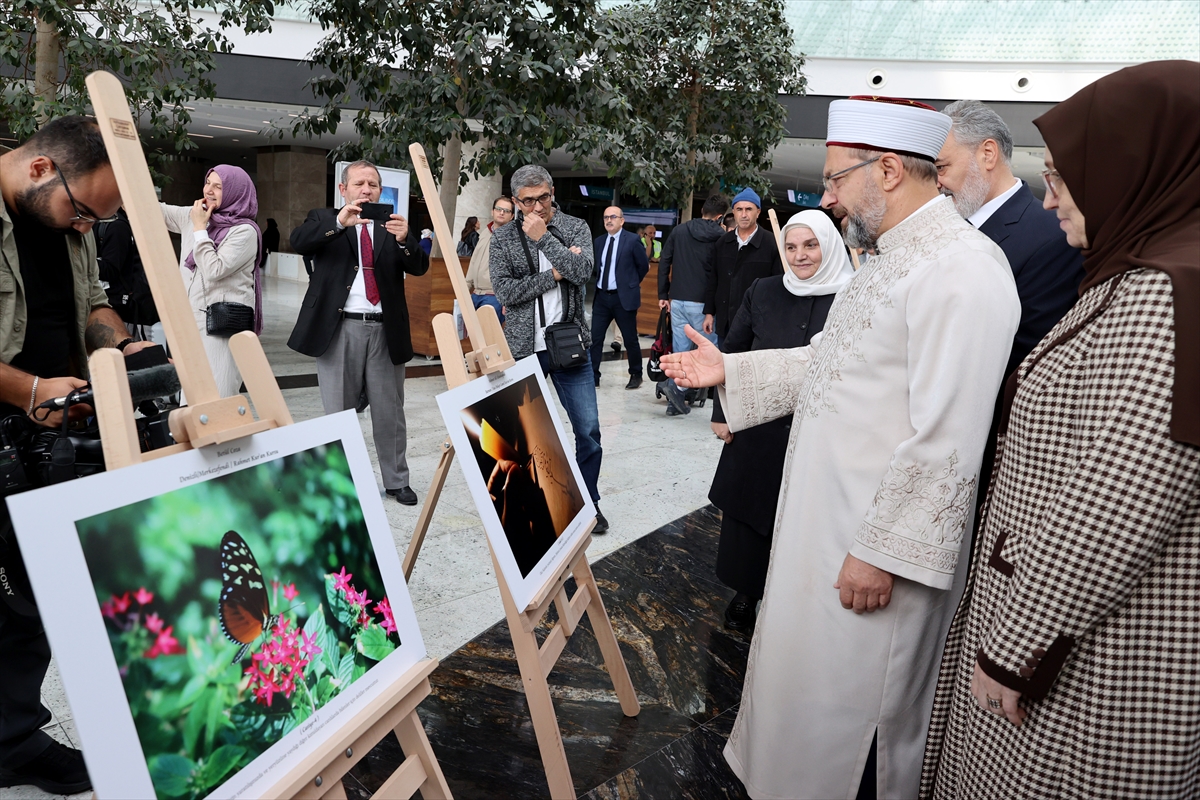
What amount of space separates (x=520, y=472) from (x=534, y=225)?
175 centimetres

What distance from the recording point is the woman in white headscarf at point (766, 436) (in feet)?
9.33

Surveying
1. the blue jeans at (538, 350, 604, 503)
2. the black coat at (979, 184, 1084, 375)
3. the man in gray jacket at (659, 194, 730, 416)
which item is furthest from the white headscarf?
the man in gray jacket at (659, 194, 730, 416)

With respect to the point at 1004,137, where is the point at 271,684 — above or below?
below

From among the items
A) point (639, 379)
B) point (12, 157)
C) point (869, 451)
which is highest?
point (12, 157)

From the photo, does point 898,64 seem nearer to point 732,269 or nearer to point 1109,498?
point 732,269

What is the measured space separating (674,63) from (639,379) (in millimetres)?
4309

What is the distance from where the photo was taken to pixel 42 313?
199 centimetres

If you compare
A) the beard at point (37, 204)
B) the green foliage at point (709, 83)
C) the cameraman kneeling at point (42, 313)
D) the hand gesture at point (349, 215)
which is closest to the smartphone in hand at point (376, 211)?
the hand gesture at point (349, 215)

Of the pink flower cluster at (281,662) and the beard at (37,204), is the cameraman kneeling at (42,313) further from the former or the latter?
the pink flower cluster at (281,662)

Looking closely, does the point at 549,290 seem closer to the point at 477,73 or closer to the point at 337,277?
the point at 337,277

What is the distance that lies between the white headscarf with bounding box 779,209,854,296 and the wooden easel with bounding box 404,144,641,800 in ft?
4.00

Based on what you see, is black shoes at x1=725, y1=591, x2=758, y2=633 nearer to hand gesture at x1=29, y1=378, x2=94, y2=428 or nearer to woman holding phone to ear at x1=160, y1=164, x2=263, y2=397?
hand gesture at x1=29, y1=378, x2=94, y2=428

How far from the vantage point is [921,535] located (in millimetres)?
1609

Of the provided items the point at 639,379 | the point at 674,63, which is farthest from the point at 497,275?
the point at 674,63
